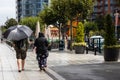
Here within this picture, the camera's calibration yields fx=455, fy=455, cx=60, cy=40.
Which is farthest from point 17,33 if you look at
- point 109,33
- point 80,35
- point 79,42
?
point 80,35

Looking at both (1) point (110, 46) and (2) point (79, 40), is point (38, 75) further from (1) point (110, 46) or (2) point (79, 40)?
(2) point (79, 40)

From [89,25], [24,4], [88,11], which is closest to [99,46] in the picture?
[88,11]

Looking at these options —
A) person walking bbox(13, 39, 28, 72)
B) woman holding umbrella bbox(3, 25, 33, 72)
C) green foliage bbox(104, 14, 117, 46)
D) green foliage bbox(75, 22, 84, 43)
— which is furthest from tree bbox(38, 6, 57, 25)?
person walking bbox(13, 39, 28, 72)

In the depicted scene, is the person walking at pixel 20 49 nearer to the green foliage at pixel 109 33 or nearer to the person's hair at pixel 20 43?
the person's hair at pixel 20 43

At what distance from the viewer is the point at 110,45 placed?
23375 millimetres

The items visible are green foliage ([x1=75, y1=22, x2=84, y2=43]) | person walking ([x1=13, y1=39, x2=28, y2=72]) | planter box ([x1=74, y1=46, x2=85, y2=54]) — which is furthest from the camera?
green foliage ([x1=75, y1=22, x2=84, y2=43])

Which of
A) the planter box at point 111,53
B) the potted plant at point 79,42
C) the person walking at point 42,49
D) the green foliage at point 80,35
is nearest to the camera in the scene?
the person walking at point 42,49

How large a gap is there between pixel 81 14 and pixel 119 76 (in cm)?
2648

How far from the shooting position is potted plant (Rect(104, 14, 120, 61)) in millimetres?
23250

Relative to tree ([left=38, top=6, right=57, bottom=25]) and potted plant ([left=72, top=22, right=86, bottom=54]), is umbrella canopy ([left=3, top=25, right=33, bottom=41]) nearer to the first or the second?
potted plant ([left=72, top=22, right=86, bottom=54])

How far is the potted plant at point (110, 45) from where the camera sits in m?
23.2

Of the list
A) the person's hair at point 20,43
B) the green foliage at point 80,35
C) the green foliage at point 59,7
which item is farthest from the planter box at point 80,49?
the person's hair at point 20,43

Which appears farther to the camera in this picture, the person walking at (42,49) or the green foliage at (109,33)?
the green foliage at (109,33)

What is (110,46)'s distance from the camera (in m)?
23.3
